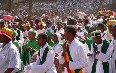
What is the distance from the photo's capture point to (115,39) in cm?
808

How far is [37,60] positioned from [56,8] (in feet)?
85.7

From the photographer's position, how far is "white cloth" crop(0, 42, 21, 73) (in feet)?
20.8

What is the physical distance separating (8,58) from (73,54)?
1192 mm

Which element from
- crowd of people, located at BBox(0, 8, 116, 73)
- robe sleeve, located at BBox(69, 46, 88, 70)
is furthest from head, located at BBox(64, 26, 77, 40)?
robe sleeve, located at BBox(69, 46, 88, 70)

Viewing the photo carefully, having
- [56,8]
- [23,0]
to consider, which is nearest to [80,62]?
[56,8]

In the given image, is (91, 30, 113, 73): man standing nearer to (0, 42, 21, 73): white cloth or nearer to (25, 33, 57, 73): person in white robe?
(25, 33, 57, 73): person in white robe

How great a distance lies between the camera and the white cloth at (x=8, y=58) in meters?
6.33

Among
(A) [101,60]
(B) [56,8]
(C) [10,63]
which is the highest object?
(C) [10,63]

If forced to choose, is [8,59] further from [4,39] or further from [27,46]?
[27,46]

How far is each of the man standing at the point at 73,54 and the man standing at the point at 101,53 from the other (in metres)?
1.40

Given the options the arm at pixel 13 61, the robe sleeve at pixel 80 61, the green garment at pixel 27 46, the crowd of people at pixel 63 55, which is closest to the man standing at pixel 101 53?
the crowd of people at pixel 63 55

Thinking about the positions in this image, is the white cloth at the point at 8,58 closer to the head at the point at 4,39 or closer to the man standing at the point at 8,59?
the man standing at the point at 8,59

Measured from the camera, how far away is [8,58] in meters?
6.37

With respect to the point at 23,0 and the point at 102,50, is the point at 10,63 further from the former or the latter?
the point at 23,0
